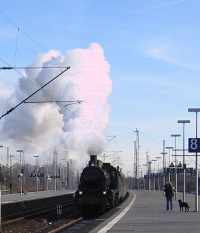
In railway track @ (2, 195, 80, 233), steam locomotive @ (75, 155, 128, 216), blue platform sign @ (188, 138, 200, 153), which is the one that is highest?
blue platform sign @ (188, 138, 200, 153)

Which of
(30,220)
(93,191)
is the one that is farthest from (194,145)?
(30,220)

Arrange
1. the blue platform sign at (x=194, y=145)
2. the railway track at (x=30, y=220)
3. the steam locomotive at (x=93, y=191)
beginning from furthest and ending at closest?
1. the steam locomotive at (x=93, y=191)
2. the blue platform sign at (x=194, y=145)
3. the railway track at (x=30, y=220)

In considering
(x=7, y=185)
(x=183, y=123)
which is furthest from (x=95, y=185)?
(x=7, y=185)

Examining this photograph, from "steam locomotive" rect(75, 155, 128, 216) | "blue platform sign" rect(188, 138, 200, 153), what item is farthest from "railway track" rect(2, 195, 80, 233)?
"blue platform sign" rect(188, 138, 200, 153)

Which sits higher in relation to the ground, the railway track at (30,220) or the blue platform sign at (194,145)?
the blue platform sign at (194,145)

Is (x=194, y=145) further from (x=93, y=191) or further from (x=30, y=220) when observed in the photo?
(x=30, y=220)

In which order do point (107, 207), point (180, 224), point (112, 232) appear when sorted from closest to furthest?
point (112, 232)
point (180, 224)
point (107, 207)

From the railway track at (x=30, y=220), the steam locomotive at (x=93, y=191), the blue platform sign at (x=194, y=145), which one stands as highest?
the blue platform sign at (x=194, y=145)

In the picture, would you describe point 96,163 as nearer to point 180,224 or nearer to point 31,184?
point 180,224

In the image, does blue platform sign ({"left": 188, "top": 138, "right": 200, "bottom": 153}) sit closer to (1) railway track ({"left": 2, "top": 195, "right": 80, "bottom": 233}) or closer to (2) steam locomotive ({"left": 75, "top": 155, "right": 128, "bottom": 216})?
(2) steam locomotive ({"left": 75, "top": 155, "right": 128, "bottom": 216})

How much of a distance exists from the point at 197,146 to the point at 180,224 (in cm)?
1154

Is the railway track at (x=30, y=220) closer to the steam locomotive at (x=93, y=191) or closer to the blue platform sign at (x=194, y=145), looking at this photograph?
the steam locomotive at (x=93, y=191)

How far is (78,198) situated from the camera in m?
38.9

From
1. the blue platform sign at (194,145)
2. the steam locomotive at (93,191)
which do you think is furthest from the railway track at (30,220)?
the blue platform sign at (194,145)
